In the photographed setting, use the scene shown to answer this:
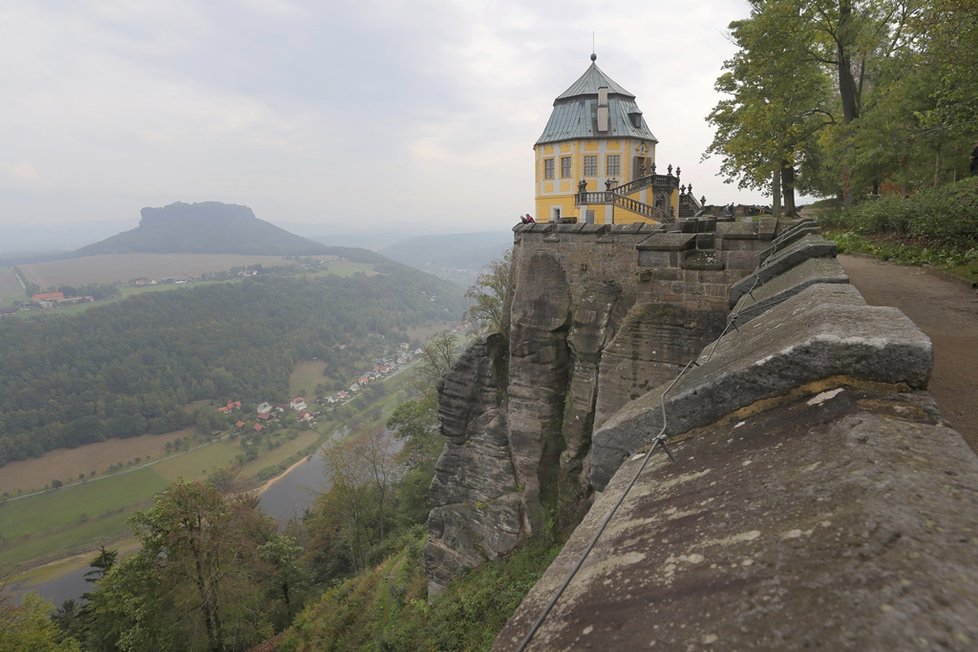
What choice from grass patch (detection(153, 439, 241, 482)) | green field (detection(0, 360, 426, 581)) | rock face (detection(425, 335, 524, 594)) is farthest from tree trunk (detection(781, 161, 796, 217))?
grass patch (detection(153, 439, 241, 482))

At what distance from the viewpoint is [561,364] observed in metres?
13.8

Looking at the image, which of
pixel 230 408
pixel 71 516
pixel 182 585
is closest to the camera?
pixel 182 585

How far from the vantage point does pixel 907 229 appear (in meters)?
11.4

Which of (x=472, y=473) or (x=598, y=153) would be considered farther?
(x=598, y=153)

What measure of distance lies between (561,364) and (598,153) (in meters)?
17.9

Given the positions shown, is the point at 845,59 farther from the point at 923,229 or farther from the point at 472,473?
the point at 472,473

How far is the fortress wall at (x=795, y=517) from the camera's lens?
1.28 m

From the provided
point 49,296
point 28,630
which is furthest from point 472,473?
point 49,296

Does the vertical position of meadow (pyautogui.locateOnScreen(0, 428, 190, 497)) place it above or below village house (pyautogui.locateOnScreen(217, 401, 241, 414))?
below

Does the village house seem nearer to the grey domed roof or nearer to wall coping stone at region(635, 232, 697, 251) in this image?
the grey domed roof

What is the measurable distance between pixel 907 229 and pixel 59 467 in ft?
350

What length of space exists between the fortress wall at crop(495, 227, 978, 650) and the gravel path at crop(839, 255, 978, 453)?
129cm

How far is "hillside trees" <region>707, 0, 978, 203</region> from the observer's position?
36.5ft

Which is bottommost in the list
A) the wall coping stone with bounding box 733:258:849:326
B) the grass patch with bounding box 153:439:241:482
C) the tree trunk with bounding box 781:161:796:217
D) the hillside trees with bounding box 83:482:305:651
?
the grass patch with bounding box 153:439:241:482
